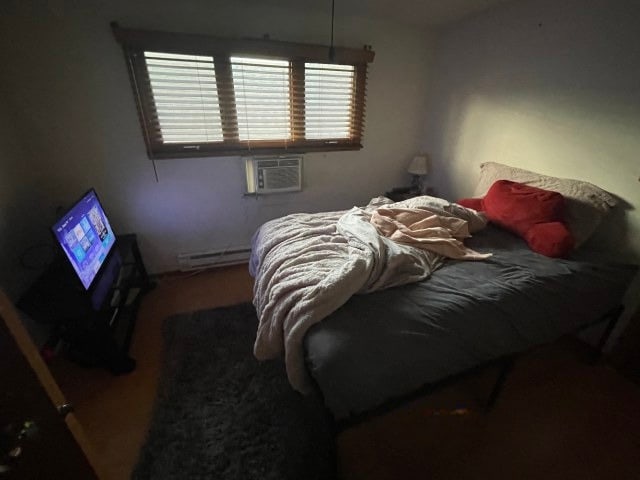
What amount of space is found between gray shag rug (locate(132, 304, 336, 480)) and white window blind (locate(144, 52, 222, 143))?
1548 millimetres

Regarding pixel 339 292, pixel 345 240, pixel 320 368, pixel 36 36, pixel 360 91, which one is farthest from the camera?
pixel 360 91

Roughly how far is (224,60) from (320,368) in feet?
7.31

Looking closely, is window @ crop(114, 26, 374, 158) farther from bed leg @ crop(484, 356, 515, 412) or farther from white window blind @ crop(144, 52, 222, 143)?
bed leg @ crop(484, 356, 515, 412)

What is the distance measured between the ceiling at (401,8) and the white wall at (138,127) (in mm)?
69

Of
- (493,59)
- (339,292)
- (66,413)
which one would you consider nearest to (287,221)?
(339,292)

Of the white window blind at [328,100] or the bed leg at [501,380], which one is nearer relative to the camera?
the bed leg at [501,380]

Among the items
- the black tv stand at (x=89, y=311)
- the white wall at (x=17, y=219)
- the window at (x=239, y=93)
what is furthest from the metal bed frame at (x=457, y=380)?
the window at (x=239, y=93)

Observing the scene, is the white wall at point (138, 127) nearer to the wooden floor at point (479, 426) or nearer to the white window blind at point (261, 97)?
the white window blind at point (261, 97)

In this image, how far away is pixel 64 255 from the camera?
1.33 metres

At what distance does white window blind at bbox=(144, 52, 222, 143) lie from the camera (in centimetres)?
201

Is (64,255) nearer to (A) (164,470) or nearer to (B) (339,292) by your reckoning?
(A) (164,470)

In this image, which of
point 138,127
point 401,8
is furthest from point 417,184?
point 138,127

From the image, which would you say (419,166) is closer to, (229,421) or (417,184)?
(417,184)

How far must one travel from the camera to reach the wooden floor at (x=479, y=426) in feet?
4.05
